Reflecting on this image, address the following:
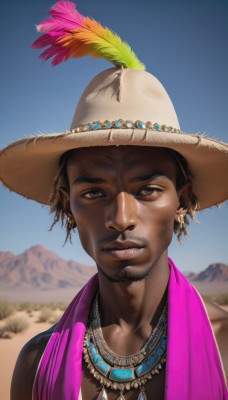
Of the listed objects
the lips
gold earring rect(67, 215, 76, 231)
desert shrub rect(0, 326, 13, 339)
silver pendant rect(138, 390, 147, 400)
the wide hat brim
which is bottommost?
silver pendant rect(138, 390, 147, 400)

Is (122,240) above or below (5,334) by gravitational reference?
below

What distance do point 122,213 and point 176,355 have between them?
2.60ft

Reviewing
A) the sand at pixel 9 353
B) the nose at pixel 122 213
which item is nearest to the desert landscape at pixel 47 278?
the sand at pixel 9 353

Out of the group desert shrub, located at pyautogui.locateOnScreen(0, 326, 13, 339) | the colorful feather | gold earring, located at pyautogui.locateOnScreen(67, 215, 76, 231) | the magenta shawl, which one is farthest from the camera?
desert shrub, located at pyautogui.locateOnScreen(0, 326, 13, 339)

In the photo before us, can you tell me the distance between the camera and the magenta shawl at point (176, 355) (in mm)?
2080

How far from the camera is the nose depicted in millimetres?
2166

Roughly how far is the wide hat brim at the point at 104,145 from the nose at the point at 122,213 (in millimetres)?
309

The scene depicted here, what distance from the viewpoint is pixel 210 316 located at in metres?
2.43

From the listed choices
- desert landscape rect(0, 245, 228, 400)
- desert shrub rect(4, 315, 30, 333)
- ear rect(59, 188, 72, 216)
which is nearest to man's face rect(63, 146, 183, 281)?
ear rect(59, 188, 72, 216)

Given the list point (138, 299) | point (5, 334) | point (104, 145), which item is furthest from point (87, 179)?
point (5, 334)

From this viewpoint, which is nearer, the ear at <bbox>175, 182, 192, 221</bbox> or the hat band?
the hat band

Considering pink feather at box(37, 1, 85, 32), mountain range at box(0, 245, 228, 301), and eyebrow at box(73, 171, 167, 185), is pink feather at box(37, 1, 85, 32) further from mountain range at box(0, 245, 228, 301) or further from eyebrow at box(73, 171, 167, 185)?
mountain range at box(0, 245, 228, 301)

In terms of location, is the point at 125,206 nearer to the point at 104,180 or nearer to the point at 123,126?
the point at 104,180

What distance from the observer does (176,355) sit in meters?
2.18
